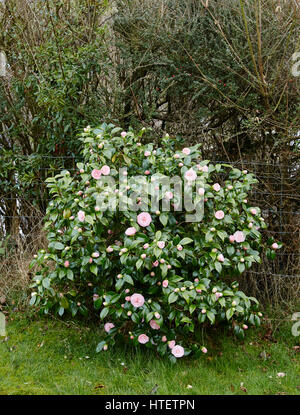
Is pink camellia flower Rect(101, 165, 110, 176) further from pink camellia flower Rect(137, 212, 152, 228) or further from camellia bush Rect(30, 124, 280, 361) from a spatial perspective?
pink camellia flower Rect(137, 212, 152, 228)

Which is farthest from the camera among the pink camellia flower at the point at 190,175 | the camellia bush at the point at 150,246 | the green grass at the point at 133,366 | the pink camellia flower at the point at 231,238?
the pink camellia flower at the point at 231,238

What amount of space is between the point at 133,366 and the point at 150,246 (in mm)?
931

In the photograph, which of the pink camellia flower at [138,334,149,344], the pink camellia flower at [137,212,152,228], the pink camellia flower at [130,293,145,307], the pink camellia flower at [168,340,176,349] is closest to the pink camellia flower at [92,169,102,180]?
the pink camellia flower at [137,212,152,228]

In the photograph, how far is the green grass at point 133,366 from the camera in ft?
9.20

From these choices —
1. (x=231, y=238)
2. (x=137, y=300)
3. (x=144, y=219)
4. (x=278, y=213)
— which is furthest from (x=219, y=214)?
(x=278, y=213)

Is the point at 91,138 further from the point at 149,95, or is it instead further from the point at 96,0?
the point at 96,0

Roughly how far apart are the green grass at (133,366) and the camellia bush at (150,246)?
0.15m

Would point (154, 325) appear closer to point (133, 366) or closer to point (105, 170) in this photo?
point (133, 366)

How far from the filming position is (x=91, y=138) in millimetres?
3264

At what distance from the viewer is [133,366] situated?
118 inches

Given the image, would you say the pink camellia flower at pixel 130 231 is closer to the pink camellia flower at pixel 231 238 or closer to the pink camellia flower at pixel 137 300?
the pink camellia flower at pixel 137 300

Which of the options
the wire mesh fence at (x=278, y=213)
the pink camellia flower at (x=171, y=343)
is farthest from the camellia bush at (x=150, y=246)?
the wire mesh fence at (x=278, y=213)
